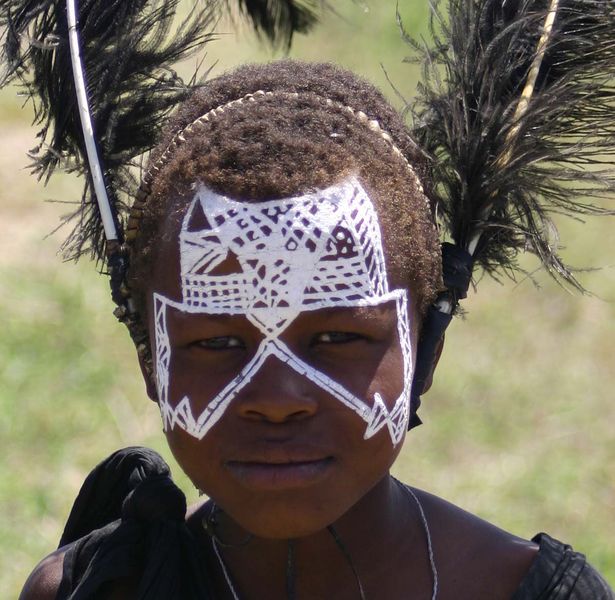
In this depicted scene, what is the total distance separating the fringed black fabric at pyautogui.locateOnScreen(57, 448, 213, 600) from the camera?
225cm

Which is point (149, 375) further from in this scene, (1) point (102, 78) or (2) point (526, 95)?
(2) point (526, 95)

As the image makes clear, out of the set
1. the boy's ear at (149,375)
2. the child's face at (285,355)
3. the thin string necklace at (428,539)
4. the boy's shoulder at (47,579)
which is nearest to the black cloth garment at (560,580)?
the thin string necklace at (428,539)

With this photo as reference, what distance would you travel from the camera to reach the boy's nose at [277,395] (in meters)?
1.94

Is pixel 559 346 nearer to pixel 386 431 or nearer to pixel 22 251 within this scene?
pixel 22 251

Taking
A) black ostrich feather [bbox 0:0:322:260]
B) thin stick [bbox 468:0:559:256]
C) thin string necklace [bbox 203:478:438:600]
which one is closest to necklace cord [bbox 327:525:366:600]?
thin string necklace [bbox 203:478:438:600]

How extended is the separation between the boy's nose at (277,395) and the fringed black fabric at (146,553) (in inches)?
17.3

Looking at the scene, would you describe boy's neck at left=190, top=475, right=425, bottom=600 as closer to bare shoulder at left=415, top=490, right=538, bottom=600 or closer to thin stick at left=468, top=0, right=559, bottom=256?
bare shoulder at left=415, top=490, right=538, bottom=600

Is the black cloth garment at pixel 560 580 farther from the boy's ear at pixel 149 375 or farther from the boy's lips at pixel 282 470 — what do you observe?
the boy's ear at pixel 149 375

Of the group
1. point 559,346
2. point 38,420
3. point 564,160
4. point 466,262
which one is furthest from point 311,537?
point 559,346

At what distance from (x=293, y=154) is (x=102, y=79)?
60 cm

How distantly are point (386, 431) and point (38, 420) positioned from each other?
3147 mm

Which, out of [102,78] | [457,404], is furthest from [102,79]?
[457,404]

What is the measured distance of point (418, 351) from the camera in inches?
87.6

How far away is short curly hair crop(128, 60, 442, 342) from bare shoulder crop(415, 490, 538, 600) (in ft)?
1.42
